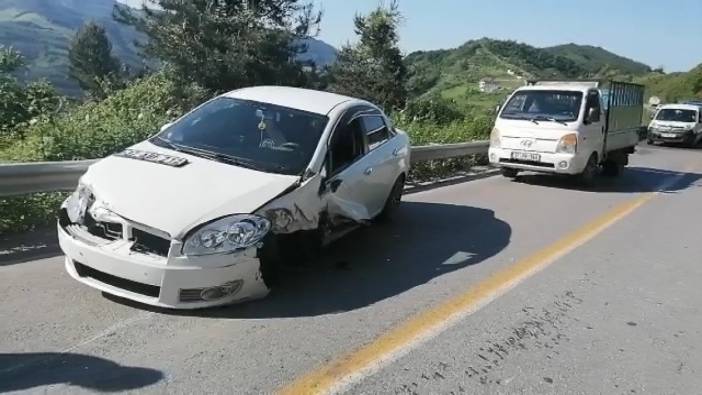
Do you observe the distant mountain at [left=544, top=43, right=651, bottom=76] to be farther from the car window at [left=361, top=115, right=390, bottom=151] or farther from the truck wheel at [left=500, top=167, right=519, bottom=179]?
the car window at [left=361, top=115, right=390, bottom=151]

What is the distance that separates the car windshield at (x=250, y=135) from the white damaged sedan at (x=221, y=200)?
10mm

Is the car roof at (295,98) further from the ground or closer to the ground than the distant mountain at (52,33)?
closer to the ground

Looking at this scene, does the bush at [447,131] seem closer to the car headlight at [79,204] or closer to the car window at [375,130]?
the car window at [375,130]

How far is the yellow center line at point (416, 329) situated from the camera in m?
3.57

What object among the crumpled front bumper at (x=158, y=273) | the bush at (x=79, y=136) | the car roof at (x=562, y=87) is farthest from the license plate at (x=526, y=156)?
the crumpled front bumper at (x=158, y=273)

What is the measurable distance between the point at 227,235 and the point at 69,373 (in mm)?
1289

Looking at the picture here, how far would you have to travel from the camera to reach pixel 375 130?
7.11 meters

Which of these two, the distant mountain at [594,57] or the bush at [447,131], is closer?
the bush at [447,131]

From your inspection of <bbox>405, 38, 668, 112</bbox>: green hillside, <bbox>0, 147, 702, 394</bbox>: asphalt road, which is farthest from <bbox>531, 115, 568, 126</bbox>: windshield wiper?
<bbox>405, 38, 668, 112</bbox>: green hillside

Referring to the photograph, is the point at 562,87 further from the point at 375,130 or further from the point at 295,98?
the point at 295,98

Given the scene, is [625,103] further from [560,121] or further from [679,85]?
[679,85]

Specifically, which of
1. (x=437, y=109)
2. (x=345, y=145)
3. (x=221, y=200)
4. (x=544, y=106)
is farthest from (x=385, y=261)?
(x=437, y=109)

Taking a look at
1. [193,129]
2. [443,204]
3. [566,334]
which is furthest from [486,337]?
[443,204]

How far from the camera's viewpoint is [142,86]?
17.9 metres
